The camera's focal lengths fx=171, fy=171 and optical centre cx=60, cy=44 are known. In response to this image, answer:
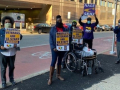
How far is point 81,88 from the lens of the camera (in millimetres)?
4613

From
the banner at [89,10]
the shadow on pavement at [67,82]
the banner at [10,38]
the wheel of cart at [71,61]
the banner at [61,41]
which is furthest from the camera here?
the banner at [89,10]

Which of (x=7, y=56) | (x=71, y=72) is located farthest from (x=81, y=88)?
(x=7, y=56)

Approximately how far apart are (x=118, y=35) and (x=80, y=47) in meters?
2.26

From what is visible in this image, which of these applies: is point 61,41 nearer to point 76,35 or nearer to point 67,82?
point 67,82

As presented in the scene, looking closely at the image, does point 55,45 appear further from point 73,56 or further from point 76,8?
point 76,8

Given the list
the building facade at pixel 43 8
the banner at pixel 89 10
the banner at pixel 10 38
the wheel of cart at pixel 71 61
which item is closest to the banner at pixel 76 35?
the wheel of cart at pixel 71 61

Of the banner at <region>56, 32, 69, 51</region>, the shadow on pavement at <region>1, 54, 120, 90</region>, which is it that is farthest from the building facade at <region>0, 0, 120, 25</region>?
the banner at <region>56, 32, 69, 51</region>

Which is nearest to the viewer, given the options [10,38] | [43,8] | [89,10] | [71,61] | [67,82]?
[10,38]

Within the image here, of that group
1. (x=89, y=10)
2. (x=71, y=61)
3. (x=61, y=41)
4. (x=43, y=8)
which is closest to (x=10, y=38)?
(x=61, y=41)

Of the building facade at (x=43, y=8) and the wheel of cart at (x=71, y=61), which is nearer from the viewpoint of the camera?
the wheel of cart at (x=71, y=61)

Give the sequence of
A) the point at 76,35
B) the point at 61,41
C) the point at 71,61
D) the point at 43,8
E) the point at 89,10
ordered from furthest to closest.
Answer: the point at 43,8 → the point at 89,10 → the point at 76,35 → the point at 71,61 → the point at 61,41

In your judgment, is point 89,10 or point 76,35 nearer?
point 76,35

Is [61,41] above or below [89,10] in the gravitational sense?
below

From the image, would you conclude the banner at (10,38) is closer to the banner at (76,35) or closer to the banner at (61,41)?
the banner at (61,41)
